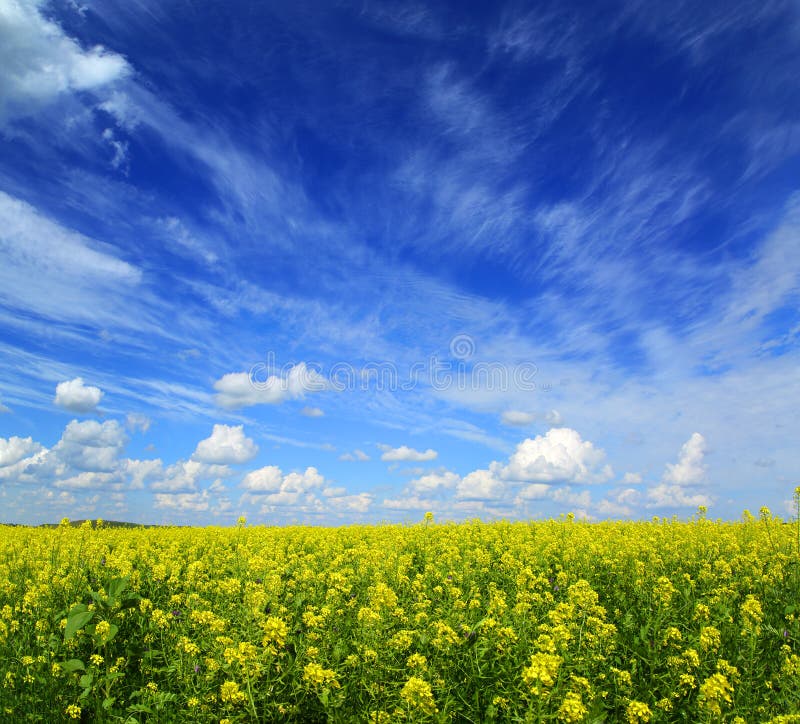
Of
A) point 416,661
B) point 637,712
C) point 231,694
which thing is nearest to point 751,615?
point 637,712

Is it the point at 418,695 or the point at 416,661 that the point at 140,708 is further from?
the point at 418,695

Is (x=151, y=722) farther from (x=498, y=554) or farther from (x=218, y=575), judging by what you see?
(x=498, y=554)

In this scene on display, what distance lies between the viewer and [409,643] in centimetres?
572

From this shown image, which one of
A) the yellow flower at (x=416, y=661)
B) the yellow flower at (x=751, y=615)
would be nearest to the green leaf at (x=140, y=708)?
the yellow flower at (x=416, y=661)

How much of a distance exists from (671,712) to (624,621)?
2507mm

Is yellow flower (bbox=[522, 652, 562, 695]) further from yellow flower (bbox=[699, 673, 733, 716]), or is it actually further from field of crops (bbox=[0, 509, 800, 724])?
yellow flower (bbox=[699, 673, 733, 716])

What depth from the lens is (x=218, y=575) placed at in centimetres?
1120

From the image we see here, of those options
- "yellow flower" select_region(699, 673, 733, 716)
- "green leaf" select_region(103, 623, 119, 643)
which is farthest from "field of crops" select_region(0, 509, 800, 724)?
"green leaf" select_region(103, 623, 119, 643)

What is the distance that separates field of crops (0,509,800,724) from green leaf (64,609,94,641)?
2cm

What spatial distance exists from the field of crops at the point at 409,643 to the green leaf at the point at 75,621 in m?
0.02

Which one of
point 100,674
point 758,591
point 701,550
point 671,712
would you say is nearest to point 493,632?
point 671,712

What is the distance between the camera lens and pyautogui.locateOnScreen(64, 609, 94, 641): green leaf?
6722 mm

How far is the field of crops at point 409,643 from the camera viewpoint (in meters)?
5.23

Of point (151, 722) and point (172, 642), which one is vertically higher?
point (172, 642)
